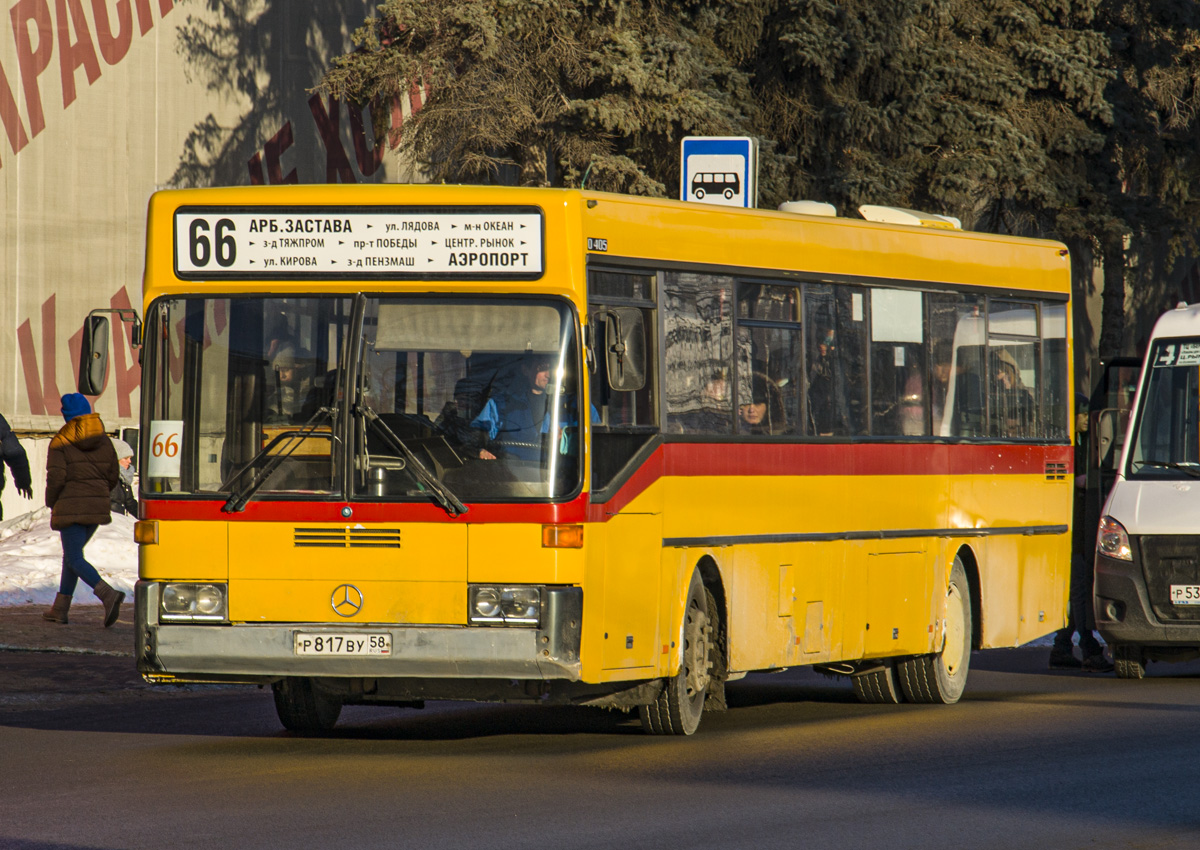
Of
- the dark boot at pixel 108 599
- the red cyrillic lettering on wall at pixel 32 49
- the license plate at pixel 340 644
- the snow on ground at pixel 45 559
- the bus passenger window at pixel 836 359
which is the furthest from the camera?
the red cyrillic lettering on wall at pixel 32 49

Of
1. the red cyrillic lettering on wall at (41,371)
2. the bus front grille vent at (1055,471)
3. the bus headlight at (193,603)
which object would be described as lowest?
the bus headlight at (193,603)

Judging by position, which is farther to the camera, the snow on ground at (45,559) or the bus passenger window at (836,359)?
the snow on ground at (45,559)

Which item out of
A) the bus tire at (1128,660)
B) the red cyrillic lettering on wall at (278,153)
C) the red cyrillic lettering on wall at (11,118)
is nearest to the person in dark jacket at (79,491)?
the bus tire at (1128,660)

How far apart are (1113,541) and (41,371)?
15727mm

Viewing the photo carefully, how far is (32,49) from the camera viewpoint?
2689cm

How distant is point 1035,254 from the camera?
1534cm

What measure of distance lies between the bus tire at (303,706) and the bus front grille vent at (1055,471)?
19.2 feet

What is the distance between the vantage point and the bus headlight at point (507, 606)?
33.6ft

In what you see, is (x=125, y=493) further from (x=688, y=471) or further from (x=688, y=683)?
(x=688, y=471)

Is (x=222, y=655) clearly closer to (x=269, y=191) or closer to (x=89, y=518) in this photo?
(x=269, y=191)

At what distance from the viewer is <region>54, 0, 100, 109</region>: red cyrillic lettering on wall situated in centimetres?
2722

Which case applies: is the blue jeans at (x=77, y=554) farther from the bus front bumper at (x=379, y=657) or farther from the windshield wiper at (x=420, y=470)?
the windshield wiper at (x=420, y=470)

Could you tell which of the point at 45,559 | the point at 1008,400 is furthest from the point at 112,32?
the point at 1008,400

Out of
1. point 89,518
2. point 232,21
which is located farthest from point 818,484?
point 232,21
